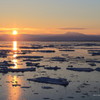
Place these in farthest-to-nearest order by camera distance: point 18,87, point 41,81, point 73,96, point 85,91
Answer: point 41,81 → point 18,87 → point 85,91 → point 73,96

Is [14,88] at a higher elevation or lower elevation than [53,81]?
lower

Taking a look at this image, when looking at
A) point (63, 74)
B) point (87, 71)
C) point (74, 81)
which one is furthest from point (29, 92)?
point (87, 71)

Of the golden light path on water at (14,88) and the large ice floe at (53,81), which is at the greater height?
the large ice floe at (53,81)

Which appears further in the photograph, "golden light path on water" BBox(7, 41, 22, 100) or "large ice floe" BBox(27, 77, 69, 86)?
"large ice floe" BBox(27, 77, 69, 86)

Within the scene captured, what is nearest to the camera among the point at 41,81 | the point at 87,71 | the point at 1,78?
the point at 41,81

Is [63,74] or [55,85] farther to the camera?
[63,74]

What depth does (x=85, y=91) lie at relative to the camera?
16625 mm

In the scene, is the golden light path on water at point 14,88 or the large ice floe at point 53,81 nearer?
the golden light path on water at point 14,88

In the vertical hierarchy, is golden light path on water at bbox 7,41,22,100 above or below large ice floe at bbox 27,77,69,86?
below

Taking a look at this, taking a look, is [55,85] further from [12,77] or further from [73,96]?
[12,77]

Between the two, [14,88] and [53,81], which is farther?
[53,81]

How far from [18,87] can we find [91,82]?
5.07 metres

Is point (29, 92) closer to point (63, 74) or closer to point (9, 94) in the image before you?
point (9, 94)

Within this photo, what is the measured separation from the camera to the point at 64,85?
1831cm
